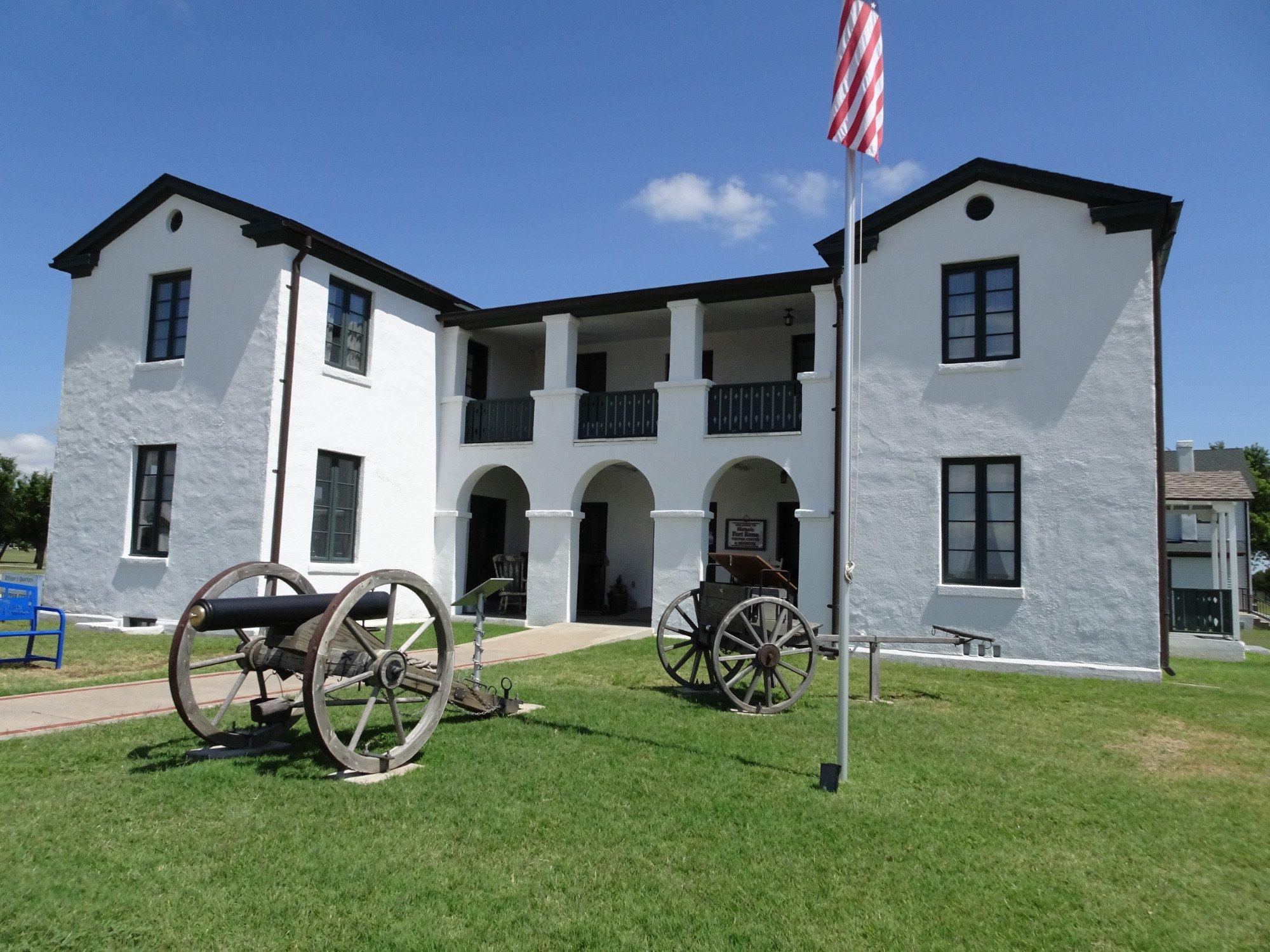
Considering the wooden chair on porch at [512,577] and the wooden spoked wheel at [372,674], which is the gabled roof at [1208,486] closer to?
the wooden chair on porch at [512,577]

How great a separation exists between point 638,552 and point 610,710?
10.9m

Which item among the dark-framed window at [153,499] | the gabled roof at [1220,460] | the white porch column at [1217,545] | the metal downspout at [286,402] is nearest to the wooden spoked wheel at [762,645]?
the metal downspout at [286,402]

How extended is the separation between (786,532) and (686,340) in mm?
4451

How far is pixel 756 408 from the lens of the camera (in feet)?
49.7

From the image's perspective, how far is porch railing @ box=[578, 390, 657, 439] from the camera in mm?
16125

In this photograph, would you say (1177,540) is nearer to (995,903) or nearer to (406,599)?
(406,599)

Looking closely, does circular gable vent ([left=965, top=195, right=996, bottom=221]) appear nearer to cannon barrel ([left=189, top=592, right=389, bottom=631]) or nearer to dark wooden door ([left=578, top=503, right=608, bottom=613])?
dark wooden door ([left=578, top=503, right=608, bottom=613])

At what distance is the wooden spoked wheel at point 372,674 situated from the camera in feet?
18.2

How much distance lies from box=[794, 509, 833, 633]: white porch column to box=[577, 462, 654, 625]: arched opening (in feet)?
16.6

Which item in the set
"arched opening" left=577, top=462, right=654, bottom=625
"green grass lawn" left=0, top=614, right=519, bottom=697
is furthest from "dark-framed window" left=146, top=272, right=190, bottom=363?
"arched opening" left=577, top=462, right=654, bottom=625

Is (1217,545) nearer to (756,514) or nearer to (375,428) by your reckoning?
(756,514)

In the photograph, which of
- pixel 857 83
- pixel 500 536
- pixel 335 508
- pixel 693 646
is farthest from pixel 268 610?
pixel 500 536

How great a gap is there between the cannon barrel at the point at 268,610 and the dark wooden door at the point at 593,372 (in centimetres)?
1300

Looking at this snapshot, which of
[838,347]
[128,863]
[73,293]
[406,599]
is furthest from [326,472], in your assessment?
[128,863]
